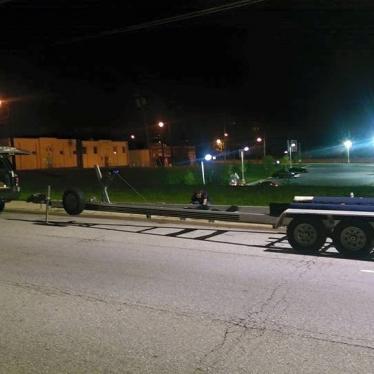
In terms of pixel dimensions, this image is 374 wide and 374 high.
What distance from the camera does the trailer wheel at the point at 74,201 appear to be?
13633 millimetres

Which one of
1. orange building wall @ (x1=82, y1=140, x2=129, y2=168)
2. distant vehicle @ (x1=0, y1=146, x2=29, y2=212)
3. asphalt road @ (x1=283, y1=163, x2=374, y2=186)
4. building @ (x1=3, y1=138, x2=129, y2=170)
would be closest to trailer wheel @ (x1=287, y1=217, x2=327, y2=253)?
distant vehicle @ (x1=0, y1=146, x2=29, y2=212)

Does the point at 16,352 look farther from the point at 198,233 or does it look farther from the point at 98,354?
the point at 198,233

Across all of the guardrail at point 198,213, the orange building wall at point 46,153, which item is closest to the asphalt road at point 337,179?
the guardrail at point 198,213

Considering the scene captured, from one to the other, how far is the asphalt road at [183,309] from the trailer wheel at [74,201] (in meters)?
2.71

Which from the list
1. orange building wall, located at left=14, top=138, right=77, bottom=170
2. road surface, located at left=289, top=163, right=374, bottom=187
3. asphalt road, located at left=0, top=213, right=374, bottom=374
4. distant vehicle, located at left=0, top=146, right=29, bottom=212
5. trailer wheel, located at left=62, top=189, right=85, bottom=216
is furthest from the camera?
orange building wall, located at left=14, top=138, right=77, bottom=170

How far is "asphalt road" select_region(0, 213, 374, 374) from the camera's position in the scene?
478 cm

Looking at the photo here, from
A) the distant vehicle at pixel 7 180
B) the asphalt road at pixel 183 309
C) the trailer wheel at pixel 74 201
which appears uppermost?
the distant vehicle at pixel 7 180

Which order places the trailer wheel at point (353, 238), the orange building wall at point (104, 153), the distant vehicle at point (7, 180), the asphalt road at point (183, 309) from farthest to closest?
the orange building wall at point (104, 153)
the distant vehicle at point (7, 180)
the trailer wheel at point (353, 238)
the asphalt road at point (183, 309)

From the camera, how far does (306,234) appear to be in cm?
952

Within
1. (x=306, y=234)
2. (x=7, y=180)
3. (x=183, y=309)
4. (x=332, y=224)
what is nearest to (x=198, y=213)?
(x=306, y=234)

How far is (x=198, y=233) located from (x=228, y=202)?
20.6ft

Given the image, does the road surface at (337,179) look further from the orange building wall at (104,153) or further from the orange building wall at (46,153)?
the orange building wall at (104,153)

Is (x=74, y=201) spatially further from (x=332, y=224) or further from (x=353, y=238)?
(x=353, y=238)

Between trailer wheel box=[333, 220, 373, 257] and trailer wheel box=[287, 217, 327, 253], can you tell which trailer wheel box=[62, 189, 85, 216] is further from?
trailer wheel box=[333, 220, 373, 257]
